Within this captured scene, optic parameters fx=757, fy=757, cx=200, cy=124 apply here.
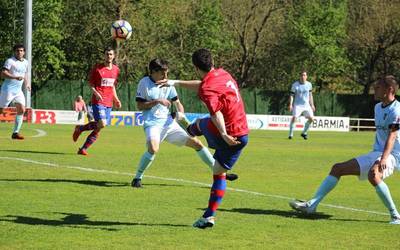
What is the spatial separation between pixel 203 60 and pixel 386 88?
250 centimetres

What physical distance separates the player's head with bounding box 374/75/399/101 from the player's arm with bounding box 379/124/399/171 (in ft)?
1.32

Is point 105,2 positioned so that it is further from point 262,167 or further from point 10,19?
point 262,167

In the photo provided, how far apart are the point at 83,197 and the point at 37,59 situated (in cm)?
4309

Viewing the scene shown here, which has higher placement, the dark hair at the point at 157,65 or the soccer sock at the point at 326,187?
the dark hair at the point at 157,65

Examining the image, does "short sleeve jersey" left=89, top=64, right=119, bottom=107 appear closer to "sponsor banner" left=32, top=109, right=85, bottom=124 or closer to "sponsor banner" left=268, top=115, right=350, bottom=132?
"sponsor banner" left=32, top=109, right=85, bottom=124

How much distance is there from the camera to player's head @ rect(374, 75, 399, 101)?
31.0 ft

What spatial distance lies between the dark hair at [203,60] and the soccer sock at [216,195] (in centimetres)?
128

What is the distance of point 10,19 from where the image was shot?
5181 cm

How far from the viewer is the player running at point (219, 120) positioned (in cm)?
837

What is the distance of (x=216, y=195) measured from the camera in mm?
8672

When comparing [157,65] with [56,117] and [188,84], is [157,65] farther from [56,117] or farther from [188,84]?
[56,117]

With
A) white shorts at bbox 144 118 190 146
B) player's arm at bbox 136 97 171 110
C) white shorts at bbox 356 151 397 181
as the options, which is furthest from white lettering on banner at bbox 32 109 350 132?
white shorts at bbox 356 151 397 181

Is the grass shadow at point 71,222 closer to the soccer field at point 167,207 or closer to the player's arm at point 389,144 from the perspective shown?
the soccer field at point 167,207

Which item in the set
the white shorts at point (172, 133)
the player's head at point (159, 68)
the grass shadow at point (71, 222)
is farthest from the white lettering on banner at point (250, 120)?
the grass shadow at point (71, 222)
